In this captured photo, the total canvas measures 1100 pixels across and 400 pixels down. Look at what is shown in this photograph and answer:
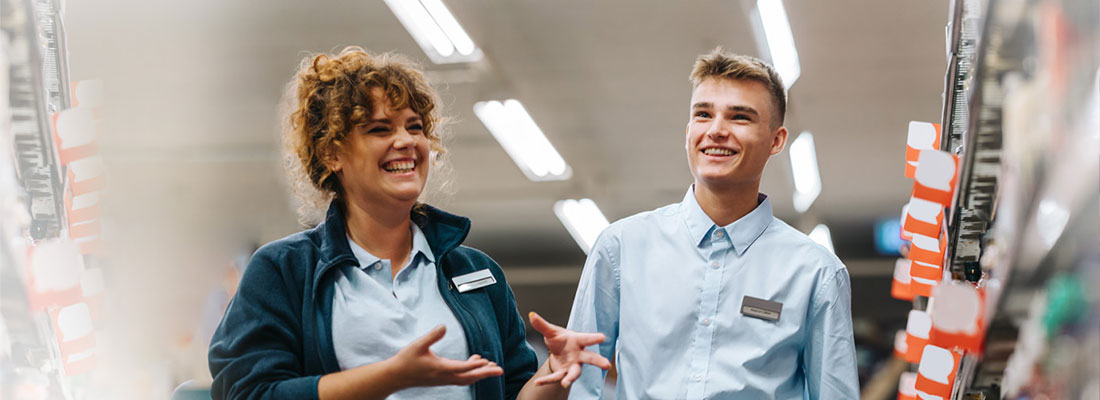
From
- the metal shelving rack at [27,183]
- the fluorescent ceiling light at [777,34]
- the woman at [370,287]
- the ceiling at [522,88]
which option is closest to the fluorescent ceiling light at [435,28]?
the ceiling at [522,88]

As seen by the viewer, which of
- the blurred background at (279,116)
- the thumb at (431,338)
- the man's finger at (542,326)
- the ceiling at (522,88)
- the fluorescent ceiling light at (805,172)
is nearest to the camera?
the thumb at (431,338)


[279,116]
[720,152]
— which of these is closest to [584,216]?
[279,116]

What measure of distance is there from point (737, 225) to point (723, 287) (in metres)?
0.15

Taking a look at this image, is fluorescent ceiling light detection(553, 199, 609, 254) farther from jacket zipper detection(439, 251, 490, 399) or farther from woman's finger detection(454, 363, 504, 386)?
woman's finger detection(454, 363, 504, 386)

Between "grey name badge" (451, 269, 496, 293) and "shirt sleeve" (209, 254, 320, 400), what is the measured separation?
0.31 m

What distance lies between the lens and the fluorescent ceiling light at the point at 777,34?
14.8ft

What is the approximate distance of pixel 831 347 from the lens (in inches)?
81.5

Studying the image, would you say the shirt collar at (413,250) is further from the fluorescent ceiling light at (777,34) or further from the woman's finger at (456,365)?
the fluorescent ceiling light at (777,34)

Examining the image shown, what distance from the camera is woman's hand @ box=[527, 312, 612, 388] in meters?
1.87

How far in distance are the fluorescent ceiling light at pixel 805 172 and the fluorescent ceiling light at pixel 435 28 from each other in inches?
99.2

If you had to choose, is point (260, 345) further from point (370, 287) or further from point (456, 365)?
point (456, 365)

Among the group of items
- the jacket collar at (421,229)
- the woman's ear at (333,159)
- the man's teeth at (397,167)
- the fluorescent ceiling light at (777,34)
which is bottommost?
the jacket collar at (421,229)

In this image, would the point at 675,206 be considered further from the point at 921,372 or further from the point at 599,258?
the point at 921,372

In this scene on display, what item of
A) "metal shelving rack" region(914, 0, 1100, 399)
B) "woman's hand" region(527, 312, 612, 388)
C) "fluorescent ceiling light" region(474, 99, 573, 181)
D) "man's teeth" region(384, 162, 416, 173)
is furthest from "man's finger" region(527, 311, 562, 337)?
"fluorescent ceiling light" region(474, 99, 573, 181)
